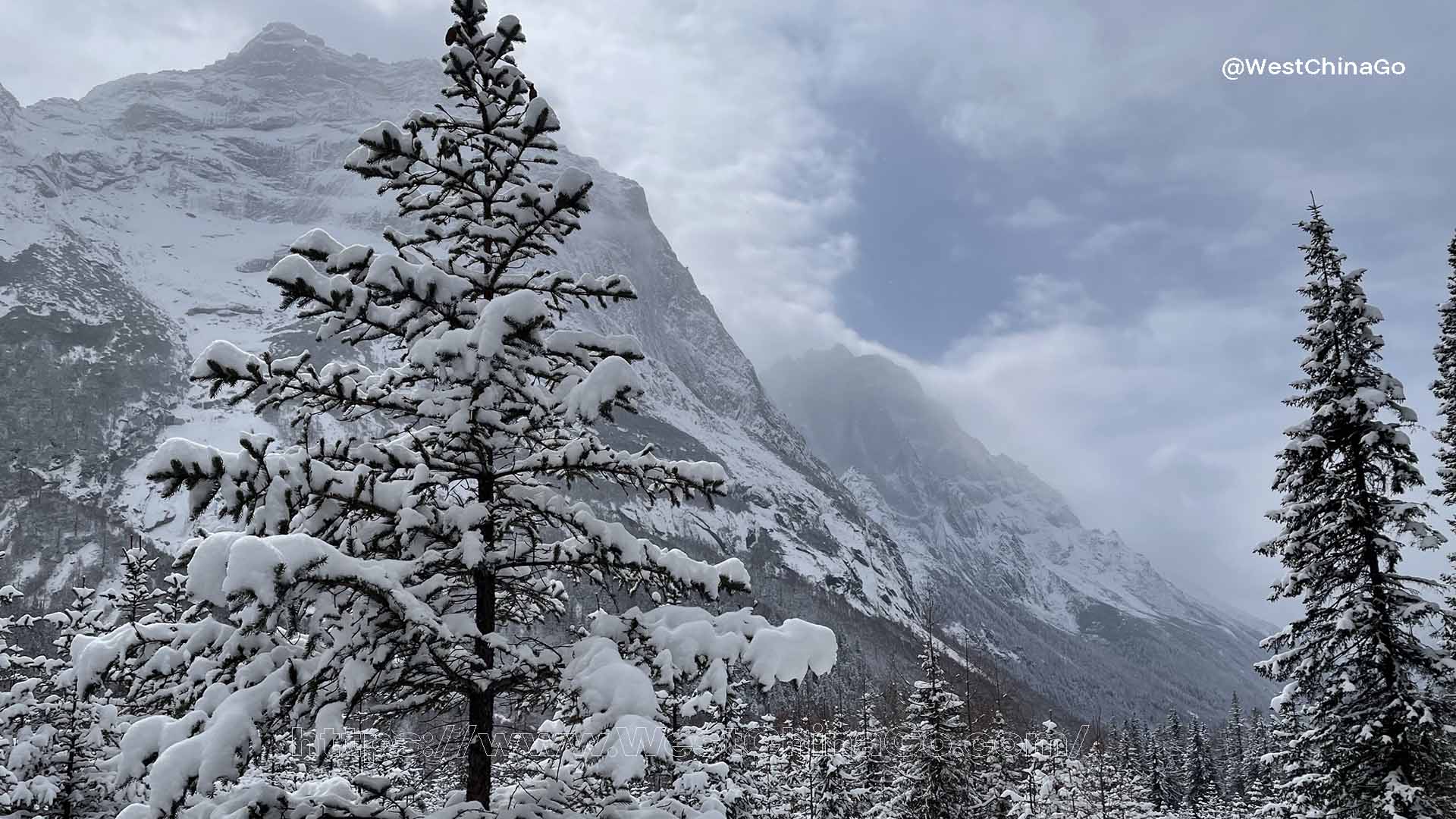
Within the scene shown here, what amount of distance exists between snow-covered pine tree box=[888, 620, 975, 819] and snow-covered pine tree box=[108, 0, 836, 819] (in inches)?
829

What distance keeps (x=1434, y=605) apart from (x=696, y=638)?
15654mm

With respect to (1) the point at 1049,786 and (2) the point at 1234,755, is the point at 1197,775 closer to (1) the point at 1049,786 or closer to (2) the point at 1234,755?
(2) the point at 1234,755

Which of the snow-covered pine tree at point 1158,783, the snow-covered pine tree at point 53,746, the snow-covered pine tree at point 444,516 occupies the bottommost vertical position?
the snow-covered pine tree at point 1158,783

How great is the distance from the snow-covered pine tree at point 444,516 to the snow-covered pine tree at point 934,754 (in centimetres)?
2105

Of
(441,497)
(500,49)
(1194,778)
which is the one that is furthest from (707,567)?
(1194,778)

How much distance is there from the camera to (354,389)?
6.09 metres

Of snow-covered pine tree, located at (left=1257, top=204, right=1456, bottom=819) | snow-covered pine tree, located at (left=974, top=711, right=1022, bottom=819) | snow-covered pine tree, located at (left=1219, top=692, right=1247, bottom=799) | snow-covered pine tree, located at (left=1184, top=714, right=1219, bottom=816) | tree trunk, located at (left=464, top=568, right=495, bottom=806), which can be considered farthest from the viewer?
snow-covered pine tree, located at (left=1219, top=692, right=1247, bottom=799)

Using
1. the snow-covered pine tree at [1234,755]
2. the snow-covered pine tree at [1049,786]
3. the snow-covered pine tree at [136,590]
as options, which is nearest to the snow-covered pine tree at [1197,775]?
the snow-covered pine tree at [1234,755]

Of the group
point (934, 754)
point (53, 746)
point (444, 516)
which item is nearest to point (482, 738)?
point (444, 516)

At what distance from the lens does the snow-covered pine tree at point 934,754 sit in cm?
2566

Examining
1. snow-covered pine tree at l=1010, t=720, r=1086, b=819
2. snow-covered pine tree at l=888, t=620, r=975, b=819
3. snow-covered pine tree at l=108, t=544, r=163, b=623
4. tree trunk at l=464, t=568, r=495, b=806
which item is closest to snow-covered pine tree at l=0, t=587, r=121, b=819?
snow-covered pine tree at l=108, t=544, r=163, b=623

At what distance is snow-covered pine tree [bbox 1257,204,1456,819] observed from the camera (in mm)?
13703

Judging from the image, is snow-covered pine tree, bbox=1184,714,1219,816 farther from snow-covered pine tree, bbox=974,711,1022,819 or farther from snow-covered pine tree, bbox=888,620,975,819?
snow-covered pine tree, bbox=888,620,975,819

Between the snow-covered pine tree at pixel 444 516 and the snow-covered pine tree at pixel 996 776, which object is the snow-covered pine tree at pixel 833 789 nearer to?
the snow-covered pine tree at pixel 996 776
